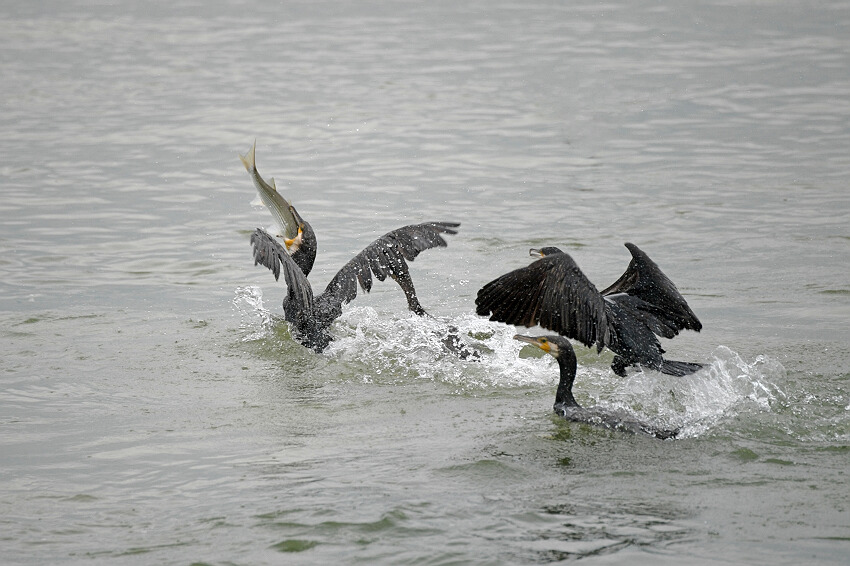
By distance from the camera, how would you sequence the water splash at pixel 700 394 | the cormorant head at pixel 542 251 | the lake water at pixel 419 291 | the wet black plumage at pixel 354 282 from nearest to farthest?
the lake water at pixel 419 291
the water splash at pixel 700 394
the cormorant head at pixel 542 251
the wet black plumage at pixel 354 282

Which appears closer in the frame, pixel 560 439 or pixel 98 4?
pixel 560 439

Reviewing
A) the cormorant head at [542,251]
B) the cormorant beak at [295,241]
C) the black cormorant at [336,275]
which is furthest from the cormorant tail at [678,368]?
the cormorant beak at [295,241]

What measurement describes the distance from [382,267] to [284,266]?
86 cm

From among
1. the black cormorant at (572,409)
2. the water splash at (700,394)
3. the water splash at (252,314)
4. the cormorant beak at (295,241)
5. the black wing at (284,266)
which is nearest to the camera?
the black cormorant at (572,409)

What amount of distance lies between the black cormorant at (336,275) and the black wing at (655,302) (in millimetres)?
1183

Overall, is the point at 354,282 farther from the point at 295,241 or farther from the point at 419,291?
the point at 419,291

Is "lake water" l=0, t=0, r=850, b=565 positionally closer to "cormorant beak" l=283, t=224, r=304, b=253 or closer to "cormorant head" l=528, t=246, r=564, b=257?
"cormorant beak" l=283, t=224, r=304, b=253

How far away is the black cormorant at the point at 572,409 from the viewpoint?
5961 millimetres

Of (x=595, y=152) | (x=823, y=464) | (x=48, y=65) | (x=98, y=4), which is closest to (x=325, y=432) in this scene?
(x=823, y=464)

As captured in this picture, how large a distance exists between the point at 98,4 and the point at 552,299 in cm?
2069

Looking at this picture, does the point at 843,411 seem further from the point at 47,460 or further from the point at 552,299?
the point at 47,460

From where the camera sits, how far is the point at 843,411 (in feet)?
20.4

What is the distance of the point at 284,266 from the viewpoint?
→ 23.9ft

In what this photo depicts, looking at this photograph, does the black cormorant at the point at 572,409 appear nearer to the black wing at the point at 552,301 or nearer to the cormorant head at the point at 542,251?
the black wing at the point at 552,301
